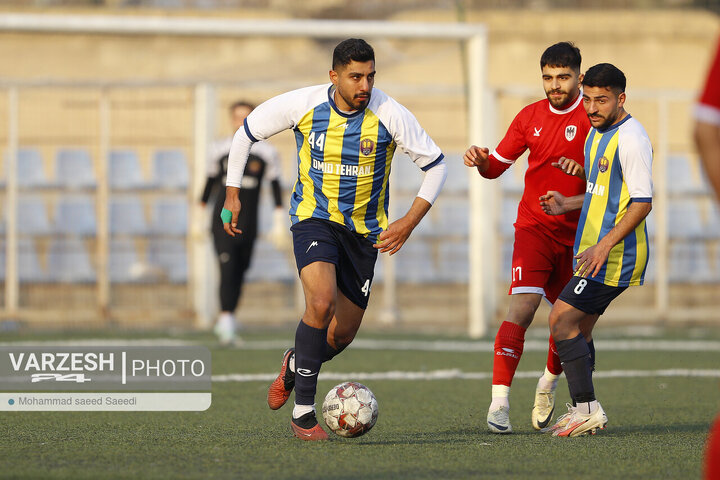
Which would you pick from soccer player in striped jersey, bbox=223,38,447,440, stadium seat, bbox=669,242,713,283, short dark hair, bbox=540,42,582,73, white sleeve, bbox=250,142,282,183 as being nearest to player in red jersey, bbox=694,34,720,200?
soccer player in striped jersey, bbox=223,38,447,440

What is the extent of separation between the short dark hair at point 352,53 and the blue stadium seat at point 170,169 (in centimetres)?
861

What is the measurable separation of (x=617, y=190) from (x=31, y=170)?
9778 mm

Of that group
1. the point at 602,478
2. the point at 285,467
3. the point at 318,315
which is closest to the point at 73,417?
the point at 318,315

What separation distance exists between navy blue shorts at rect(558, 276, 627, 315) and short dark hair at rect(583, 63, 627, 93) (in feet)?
3.20

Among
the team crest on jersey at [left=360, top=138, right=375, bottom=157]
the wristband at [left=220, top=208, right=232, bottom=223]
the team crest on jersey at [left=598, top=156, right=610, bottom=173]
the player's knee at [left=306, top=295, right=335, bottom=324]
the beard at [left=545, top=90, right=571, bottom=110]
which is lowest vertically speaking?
the player's knee at [left=306, top=295, right=335, bottom=324]

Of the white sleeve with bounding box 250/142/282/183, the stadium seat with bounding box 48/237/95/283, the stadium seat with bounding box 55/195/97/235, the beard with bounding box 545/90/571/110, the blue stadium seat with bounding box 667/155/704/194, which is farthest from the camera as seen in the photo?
the blue stadium seat with bounding box 667/155/704/194

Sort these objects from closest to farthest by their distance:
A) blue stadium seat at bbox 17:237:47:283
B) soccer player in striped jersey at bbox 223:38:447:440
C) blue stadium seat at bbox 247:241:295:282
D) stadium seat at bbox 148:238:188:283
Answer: soccer player in striped jersey at bbox 223:38:447:440 → blue stadium seat at bbox 17:237:47:283 → stadium seat at bbox 148:238:188:283 → blue stadium seat at bbox 247:241:295:282

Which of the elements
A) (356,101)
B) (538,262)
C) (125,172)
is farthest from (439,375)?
(125,172)

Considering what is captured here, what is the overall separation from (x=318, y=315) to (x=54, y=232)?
9.04m

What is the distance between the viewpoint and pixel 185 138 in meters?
14.4

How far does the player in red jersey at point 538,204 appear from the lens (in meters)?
6.11

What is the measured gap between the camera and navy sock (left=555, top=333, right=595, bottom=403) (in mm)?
5875

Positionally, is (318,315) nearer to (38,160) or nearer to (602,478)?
(602,478)

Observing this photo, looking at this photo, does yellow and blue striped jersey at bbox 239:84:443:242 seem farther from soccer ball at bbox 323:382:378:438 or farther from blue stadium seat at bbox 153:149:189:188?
blue stadium seat at bbox 153:149:189:188
